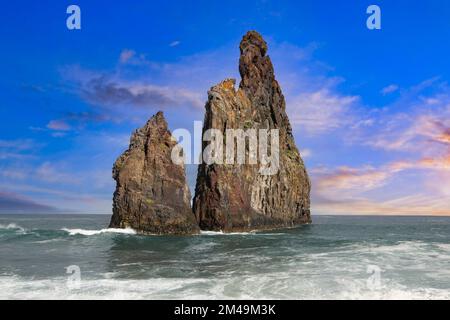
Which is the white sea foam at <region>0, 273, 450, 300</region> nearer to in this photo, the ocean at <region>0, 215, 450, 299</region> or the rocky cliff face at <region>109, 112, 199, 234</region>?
the ocean at <region>0, 215, 450, 299</region>

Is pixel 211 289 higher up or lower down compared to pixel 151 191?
lower down

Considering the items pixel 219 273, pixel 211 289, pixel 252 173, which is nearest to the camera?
pixel 211 289

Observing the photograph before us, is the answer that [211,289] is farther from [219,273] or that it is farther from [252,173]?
[252,173]

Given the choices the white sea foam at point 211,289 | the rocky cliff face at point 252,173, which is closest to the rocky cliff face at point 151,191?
the rocky cliff face at point 252,173

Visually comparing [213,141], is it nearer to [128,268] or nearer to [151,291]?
[128,268]

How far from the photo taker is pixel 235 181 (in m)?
56.8

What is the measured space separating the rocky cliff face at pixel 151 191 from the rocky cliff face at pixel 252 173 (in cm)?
542

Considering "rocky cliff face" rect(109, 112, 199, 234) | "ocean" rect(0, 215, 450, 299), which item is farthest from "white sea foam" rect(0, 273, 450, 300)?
"rocky cliff face" rect(109, 112, 199, 234)

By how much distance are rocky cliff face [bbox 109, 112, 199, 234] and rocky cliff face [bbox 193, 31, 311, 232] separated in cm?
542

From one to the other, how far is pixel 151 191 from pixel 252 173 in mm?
18864

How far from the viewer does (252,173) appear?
62.2 m

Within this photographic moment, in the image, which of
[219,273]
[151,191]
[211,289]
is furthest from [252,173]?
[211,289]
